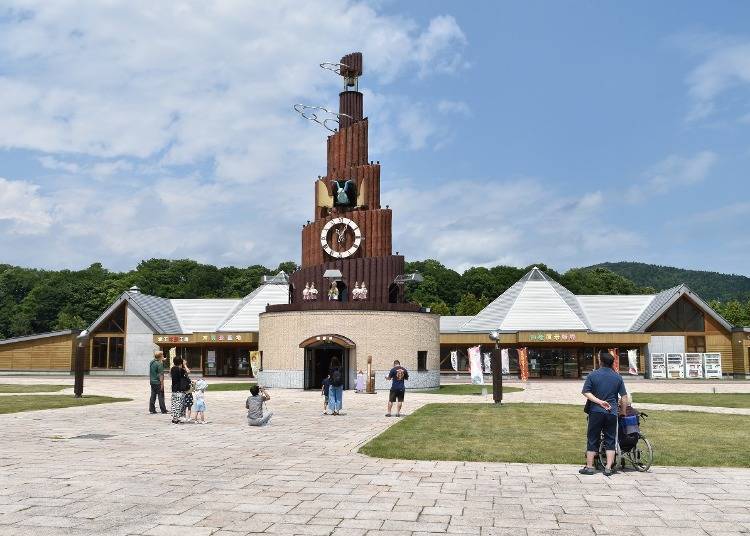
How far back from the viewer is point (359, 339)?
1463 inches

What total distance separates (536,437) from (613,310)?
46.3 metres

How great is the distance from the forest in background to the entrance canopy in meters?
61.4

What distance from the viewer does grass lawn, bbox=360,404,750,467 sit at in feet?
40.9

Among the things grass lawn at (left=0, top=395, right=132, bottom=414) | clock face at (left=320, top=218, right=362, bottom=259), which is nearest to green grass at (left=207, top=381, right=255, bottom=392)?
clock face at (left=320, top=218, right=362, bottom=259)

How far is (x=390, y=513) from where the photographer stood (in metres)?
8.16

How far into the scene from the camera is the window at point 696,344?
5334 cm

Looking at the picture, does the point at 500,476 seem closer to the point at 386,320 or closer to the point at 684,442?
the point at 684,442

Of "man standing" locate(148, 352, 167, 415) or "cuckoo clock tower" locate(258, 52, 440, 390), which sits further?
"cuckoo clock tower" locate(258, 52, 440, 390)

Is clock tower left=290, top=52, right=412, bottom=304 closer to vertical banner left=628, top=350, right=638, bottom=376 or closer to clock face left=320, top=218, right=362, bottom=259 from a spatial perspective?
clock face left=320, top=218, right=362, bottom=259

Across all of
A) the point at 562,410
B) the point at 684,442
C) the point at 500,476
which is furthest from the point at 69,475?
the point at 562,410

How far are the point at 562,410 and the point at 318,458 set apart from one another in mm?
12823

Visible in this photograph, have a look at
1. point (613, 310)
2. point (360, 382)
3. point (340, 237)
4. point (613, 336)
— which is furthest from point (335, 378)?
point (613, 310)

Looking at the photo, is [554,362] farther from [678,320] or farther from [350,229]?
[350,229]

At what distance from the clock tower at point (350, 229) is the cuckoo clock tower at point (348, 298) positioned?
60mm
